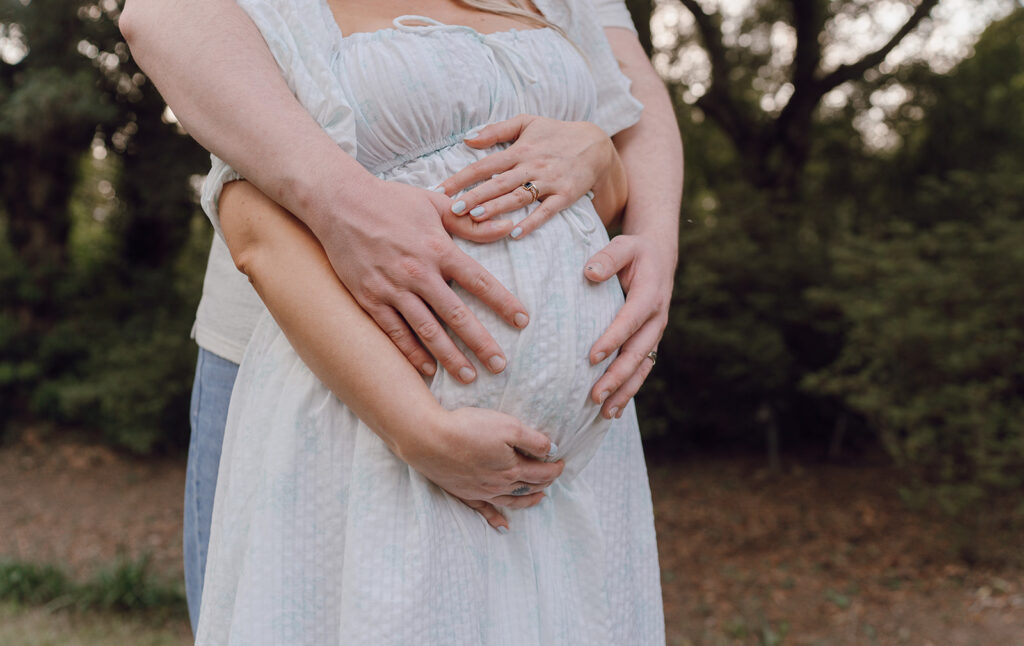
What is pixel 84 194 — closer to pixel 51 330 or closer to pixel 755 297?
pixel 51 330

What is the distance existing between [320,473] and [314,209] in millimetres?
372

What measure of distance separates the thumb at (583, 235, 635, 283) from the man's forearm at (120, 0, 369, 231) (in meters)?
0.36

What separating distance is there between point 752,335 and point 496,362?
19.3 feet

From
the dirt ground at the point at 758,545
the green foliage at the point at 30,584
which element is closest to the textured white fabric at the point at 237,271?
the dirt ground at the point at 758,545

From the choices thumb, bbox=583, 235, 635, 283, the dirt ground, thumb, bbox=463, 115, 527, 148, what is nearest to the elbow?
thumb, bbox=463, 115, 527, 148

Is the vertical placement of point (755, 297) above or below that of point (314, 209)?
below

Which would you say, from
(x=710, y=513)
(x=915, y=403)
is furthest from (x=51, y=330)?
(x=915, y=403)

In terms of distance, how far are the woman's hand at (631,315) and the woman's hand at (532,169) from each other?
12 centimetres

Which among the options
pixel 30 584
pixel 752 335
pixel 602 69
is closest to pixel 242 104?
pixel 602 69

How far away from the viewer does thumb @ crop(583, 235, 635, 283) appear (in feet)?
3.88

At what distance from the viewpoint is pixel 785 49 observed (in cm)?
840

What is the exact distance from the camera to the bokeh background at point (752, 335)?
4508 millimetres

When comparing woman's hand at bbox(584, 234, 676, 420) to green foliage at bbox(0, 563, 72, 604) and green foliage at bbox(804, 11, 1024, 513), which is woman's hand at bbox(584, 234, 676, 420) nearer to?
green foliage at bbox(804, 11, 1024, 513)

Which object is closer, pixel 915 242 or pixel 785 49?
pixel 915 242
